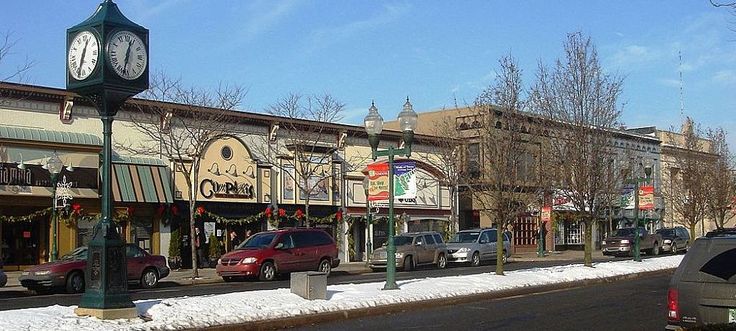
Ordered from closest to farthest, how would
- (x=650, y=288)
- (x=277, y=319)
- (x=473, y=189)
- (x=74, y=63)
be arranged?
(x=74, y=63)
(x=277, y=319)
(x=650, y=288)
(x=473, y=189)

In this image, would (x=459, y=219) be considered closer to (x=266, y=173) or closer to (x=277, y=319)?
(x=266, y=173)

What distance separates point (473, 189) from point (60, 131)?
53.8 ft

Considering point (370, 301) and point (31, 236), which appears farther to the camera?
point (31, 236)

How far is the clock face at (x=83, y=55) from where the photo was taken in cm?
1395

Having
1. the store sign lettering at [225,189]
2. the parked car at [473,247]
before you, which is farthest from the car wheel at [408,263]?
the store sign lettering at [225,189]

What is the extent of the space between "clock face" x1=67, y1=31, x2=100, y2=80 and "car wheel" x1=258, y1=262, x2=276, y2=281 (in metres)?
15.5

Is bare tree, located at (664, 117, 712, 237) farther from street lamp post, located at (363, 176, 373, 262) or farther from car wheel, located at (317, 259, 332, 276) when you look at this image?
car wheel, located at (317, 259, 332, 276)

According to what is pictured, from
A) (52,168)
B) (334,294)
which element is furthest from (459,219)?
(334,294)

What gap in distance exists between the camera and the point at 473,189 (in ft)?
120

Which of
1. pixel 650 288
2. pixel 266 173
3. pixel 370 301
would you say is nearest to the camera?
pixel 370 301

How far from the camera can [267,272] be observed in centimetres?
2906

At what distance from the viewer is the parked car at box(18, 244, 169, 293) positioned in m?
24.1

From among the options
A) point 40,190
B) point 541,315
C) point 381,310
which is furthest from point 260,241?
point 541,315

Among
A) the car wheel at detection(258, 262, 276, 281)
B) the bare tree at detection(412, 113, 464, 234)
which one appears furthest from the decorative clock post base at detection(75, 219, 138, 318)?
the bare tree at detection(412, 113, 464, 234)
